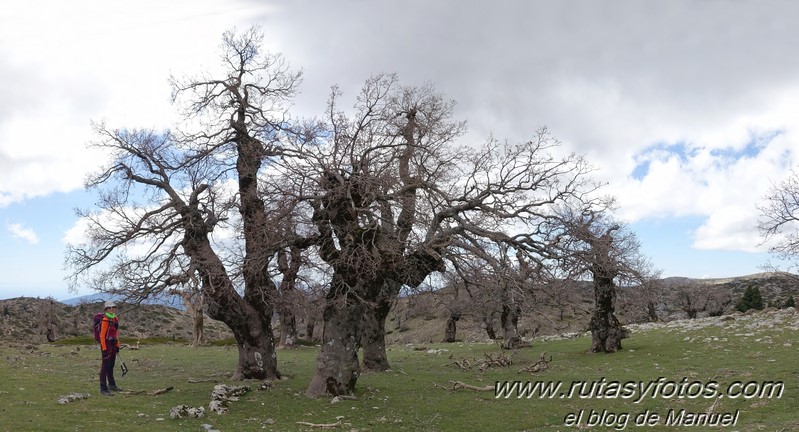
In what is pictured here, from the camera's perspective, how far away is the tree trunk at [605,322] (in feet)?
96.9

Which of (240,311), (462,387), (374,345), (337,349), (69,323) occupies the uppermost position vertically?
(240,311)

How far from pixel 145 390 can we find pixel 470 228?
Answer: 12625 millimetres

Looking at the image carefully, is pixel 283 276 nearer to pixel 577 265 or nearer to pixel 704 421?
pixel 577 265

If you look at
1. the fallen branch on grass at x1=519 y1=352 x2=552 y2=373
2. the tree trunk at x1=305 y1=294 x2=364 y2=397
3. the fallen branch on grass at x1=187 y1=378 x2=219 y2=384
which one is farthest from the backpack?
the fallen branch on grass at x1=519 y1=352 x2=552 y2=373

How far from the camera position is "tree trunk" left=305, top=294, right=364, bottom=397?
61.4ft

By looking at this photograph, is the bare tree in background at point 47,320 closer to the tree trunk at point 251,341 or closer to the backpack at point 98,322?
the tree trunk at point 251,341

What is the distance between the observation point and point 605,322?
3000 cm

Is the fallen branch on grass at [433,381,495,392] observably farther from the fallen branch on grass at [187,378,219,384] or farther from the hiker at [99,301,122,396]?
the hiker at [99,301,122,396]

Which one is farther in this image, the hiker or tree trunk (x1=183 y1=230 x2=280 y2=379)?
tree trunk (x1=183 y1=230 x2=280 y2=379)

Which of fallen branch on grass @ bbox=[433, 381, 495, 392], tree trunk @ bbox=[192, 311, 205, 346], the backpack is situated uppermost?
the backpack

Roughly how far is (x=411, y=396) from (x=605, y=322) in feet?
49.5

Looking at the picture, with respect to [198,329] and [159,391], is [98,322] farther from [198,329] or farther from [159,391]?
[198,329]

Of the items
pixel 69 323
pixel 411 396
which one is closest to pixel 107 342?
pixel 411 396

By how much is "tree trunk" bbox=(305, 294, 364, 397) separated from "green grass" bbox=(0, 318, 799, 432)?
714mm
